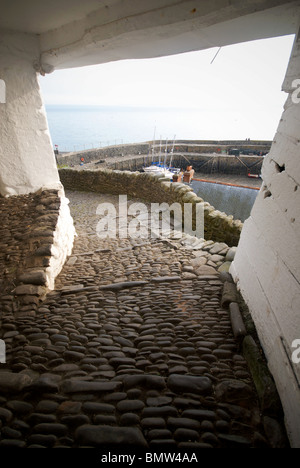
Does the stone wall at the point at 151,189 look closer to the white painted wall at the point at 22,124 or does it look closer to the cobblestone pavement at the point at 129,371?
the cobblestone pavement at the point at 129,371

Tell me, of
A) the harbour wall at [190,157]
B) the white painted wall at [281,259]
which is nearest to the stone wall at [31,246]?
the white painted wall at [281,259]

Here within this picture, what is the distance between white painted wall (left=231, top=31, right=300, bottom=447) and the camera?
5.39 feet

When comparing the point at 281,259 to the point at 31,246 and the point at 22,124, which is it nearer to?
the point at 31,246

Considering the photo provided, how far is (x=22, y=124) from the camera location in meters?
4.25

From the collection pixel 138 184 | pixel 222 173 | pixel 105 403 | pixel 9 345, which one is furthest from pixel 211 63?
pixel 222 173

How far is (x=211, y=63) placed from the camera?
3104mm

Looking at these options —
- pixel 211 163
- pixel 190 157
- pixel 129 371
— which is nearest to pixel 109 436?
pixel 129 371

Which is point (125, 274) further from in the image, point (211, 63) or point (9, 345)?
point (211, 63)

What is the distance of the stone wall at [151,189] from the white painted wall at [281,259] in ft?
15.2

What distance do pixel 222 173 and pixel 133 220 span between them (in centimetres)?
1881

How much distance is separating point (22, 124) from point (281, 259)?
4.93 metres

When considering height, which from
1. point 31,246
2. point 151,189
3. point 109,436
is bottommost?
point 109,436

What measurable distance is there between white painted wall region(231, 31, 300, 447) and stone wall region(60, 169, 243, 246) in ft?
15.2
